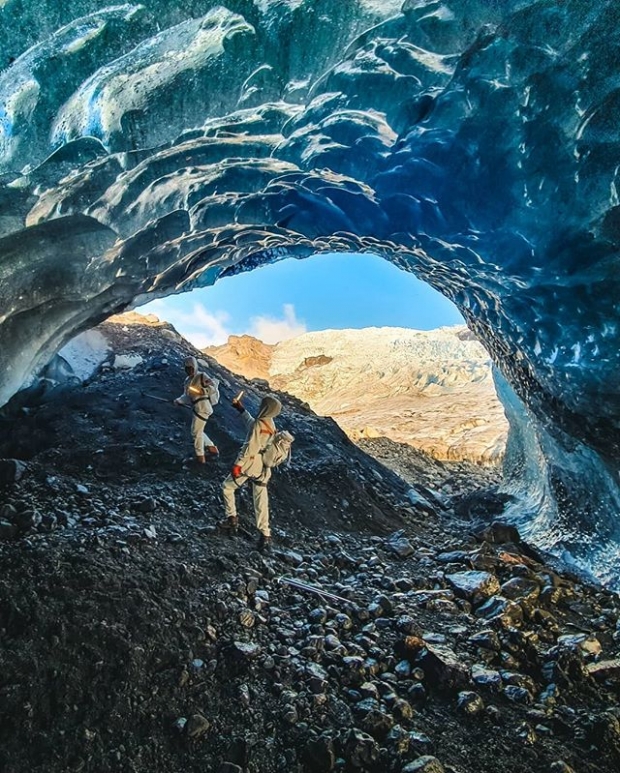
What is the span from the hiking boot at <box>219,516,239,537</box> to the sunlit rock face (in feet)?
10.4

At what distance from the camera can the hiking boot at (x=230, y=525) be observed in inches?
184

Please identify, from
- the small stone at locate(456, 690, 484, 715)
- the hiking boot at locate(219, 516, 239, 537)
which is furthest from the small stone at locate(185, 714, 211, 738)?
the hiking boot at locate(219, 516, 239, 537)

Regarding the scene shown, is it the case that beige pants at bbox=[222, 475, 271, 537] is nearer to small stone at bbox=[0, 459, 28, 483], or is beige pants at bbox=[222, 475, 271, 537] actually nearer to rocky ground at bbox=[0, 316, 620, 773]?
rocky ground at bbox=[0, 316, 620, 773]

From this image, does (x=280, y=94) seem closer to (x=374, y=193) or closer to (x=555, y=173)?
(x=374, y=193)

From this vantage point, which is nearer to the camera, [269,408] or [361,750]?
[361,750]

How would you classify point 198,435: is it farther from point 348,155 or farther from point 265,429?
point 348,155

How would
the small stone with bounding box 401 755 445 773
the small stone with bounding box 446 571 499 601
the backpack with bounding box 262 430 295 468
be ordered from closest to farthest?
the small stone with bounding box 401 755 445 773, the small stone with bounding box 446 571 499 601, the backpack with bounding box 262 430 295 468

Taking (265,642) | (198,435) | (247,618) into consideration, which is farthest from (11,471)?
(265,642)

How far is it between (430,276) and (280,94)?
12.0ft

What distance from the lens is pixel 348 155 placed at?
4289mm

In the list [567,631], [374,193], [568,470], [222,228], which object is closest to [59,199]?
[222,228]

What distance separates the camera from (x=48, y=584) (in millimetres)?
2953

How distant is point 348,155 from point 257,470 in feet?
10.3

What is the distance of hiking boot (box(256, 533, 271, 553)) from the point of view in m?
4.52
